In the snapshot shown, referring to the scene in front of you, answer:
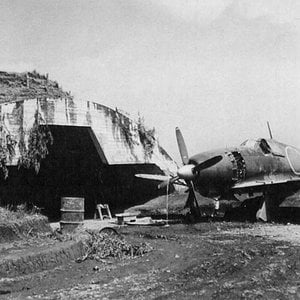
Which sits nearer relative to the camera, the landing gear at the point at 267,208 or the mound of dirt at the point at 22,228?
the mound of dirt at the point at 22,228

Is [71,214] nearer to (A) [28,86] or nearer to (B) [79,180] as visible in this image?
(B) [79,180]

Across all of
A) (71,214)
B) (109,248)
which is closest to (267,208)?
(71,214)

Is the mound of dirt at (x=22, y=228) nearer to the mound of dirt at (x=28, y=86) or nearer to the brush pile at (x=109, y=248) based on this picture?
the brush pile at (x=109, y=248)

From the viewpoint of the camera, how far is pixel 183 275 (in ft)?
22.1

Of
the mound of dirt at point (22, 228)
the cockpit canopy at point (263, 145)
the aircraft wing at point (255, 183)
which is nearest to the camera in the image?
the mound of dirt at point (22, 228)

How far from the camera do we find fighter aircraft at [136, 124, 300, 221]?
14750mm

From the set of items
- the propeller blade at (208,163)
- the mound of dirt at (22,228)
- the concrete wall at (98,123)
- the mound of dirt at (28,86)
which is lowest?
the mound of dirt at (22,228)

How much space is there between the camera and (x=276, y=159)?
55.4 ft

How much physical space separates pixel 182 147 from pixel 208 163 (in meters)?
1.81

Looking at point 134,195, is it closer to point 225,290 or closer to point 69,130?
point 69,130

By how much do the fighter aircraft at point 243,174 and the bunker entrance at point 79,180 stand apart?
4502mm

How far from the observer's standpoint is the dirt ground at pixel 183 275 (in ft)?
18.5

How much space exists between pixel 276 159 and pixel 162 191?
732cm

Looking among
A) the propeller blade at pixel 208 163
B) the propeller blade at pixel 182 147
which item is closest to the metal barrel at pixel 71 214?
the propeller blade at pixel 208 163
